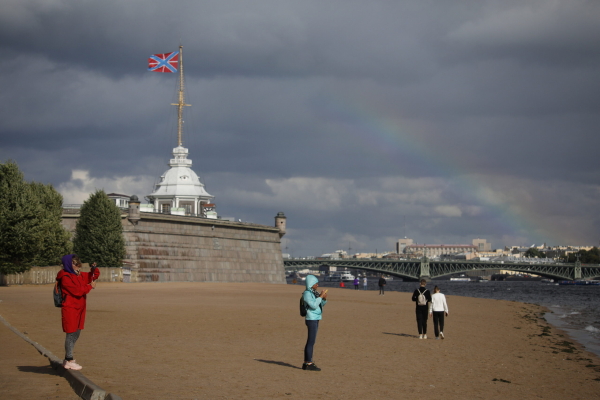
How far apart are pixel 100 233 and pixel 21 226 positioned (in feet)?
40.2

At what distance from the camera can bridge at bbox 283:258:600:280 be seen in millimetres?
156750

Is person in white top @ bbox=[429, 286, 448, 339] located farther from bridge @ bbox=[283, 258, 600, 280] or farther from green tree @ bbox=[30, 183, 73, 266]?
bridge @ bbox=[283, 258, 600, 280]

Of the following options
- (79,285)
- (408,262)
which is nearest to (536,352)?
(79,285)

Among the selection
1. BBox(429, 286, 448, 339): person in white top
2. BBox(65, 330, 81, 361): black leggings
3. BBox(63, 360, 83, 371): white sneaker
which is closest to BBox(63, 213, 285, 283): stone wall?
BBox(429, 286, 448, 339): person in white top

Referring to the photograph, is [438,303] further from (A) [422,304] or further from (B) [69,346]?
(B) [69,346]

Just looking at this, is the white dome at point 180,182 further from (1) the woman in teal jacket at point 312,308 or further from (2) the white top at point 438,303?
(1) the woman in teal jacket at point 312,308

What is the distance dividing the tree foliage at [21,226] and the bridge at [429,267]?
293 feet

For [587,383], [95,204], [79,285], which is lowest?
[587,383]

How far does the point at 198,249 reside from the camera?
8531cm

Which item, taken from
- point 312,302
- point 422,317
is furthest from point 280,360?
point 422,317

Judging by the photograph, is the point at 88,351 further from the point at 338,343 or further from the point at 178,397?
the point at 338,343

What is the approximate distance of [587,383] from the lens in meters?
18.8

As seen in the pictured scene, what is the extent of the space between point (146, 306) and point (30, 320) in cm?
1027

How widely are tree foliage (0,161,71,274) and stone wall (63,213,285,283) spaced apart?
1098cm
